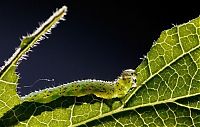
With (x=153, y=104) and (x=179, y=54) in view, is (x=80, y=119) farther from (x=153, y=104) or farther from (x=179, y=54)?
(x=179, y=54)

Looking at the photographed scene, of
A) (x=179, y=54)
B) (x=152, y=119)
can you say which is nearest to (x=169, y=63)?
(x=179, y=54)

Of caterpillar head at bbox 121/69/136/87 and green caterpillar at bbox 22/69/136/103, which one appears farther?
caterpillar head at bbox 121/69/136/87

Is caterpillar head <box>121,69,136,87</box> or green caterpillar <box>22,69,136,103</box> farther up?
caterpillar head <box>121,69,136,87</box>

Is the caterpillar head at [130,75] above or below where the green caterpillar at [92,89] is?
above

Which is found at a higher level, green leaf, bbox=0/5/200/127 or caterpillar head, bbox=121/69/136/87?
caterpillar head, bbox=121/69/136/87

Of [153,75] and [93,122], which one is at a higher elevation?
[153,75]
